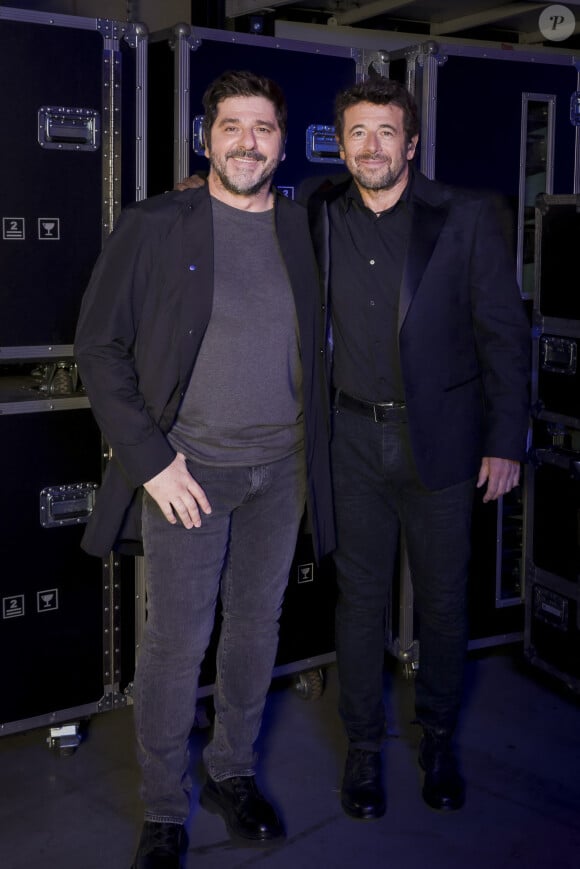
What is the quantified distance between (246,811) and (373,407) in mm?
986

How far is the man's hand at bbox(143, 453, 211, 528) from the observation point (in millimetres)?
2160

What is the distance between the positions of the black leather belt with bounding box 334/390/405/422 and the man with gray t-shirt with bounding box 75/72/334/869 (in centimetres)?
12

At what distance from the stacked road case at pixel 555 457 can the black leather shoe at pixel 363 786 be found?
0.90 metres

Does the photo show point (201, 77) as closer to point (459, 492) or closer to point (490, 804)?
point (459, 492)

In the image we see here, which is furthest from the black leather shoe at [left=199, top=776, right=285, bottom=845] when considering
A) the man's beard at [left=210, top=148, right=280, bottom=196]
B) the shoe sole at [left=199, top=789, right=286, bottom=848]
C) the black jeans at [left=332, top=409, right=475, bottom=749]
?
the man's beard at [left=210, top=148, right=280, bottom=196]

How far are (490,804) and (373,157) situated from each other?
5.19 ft

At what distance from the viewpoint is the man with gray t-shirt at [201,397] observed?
2.16 meters

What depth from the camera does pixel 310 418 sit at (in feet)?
7.69

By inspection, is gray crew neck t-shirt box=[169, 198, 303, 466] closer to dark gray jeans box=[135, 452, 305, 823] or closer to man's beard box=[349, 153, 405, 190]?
dark gray jeans box=[135, 452, 305, 823]

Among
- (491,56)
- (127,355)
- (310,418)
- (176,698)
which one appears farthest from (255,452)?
(491,56)

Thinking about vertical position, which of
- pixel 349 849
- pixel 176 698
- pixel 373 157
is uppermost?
pixel 373 157
